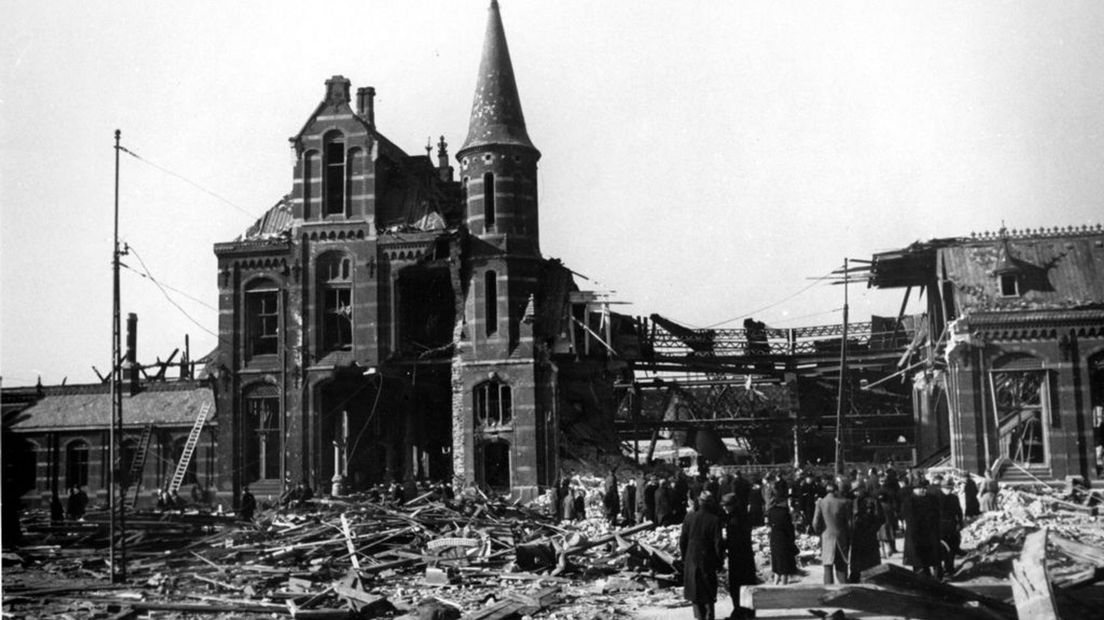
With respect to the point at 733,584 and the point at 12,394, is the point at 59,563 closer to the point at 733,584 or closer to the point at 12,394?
the point at 733,584

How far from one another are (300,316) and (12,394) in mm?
20356

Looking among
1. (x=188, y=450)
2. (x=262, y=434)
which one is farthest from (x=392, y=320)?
(x=188, y=450)

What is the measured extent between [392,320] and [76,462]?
66.2 feet

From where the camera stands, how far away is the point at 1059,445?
107 feet

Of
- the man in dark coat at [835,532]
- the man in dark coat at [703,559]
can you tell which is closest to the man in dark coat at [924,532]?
the man in dark coat at [835,532]

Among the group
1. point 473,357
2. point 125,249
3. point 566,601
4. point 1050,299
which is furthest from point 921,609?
point 473,357

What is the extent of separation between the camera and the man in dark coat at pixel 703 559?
1386cm

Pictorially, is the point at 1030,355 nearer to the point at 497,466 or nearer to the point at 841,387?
the point at 841,387

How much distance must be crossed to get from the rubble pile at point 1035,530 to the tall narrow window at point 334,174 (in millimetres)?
26923

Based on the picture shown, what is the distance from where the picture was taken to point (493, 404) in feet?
130

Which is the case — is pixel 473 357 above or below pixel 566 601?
above

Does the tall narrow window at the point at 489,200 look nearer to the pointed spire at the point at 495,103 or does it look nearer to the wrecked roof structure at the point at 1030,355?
the pointed spire at the point at 495,103

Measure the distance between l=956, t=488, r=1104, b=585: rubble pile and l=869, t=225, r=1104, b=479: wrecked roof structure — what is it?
3.79 metres

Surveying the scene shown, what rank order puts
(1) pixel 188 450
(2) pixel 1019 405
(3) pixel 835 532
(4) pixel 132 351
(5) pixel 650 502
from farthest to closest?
(4) pixel 132 351 → (1) pixel 188 450 → (2) pixel 1019 405 → (5) pixel 650 502 → (3) pixel 835 532
